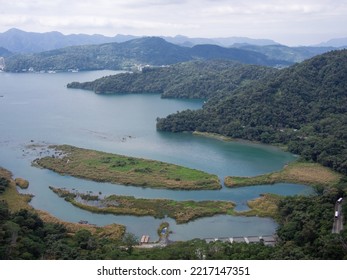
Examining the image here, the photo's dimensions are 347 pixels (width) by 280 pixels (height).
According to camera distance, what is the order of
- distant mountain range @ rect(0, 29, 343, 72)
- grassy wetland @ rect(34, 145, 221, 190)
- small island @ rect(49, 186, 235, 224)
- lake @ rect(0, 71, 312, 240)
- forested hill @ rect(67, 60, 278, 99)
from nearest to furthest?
lake @ rect(0, 71, 312, 240)
small island @ rect(49, 186, 235, 224)
grassy wetland @ rect(34, 145, 221, 190)
forested hill @ rect(67, 60, 278, 99)
distant mountain range @ rect(0, 29, 343, 72)

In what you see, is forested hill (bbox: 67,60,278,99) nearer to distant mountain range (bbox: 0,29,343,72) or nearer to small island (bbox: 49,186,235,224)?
distant mountain range (bbox: 0,29,343,72)

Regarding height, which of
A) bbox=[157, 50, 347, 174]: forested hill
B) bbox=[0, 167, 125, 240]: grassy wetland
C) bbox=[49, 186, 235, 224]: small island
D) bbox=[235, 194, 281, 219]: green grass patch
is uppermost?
bbox=[157, 50, 347, 174]: forested hill

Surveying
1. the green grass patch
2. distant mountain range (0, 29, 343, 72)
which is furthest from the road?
distant mountain range (0, 29, 343, 72)

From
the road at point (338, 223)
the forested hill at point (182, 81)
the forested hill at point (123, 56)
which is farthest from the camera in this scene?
the forested hill at point (123, 56)

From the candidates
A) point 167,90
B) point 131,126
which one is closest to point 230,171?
point 131,126

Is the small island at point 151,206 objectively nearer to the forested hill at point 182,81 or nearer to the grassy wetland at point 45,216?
the grassy wetland at point 45,216

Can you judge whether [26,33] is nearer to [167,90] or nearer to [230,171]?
[167,90]

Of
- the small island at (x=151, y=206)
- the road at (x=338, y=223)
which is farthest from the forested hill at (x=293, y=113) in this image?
the road at (x=338, y=223)
